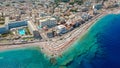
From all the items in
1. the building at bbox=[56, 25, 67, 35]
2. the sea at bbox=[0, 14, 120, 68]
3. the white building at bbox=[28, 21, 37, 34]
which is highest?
the white building at bbox=[28, 21, 37, 34]

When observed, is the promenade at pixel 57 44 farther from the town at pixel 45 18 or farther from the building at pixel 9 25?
the building at pixel 9 25

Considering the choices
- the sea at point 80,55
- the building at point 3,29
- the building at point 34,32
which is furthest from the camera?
the building at point 3,29

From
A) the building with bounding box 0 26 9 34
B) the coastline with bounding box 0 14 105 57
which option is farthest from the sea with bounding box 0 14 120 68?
the building with bounding box 0 26 9 34

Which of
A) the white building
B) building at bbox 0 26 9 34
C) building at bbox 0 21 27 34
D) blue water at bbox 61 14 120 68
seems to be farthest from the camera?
building at bbox 0 21 27 34

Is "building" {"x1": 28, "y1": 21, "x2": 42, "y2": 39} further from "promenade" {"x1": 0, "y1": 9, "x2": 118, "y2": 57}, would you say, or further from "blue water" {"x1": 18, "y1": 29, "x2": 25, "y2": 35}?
"promenade" {"x1": 0, "y1": 9, "x2": 118, "y2": 57}

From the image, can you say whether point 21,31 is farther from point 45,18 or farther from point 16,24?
point 45,18

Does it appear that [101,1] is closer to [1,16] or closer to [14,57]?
[1,16]

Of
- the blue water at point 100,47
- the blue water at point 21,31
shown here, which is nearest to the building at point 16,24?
the blue water at point 21,31
